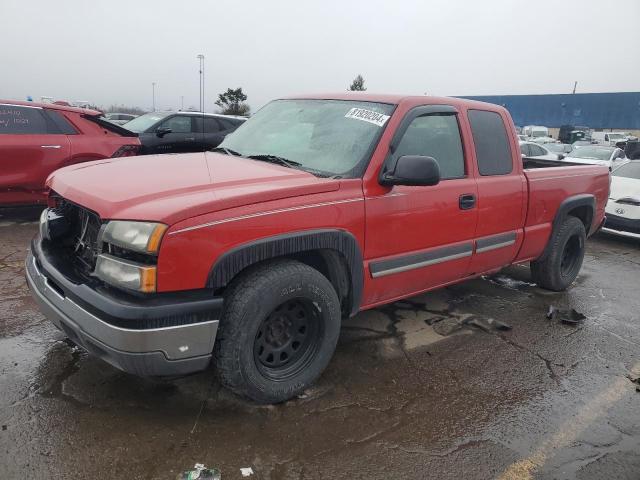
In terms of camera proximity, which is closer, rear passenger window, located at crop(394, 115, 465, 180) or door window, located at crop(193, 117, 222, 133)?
rear passenger window, located at crop(394, 115, 465, 180)

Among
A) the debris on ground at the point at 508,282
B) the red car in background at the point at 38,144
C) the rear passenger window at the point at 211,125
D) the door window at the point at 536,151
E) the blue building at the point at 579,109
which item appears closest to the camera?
the debris on ground at the point at 508,282

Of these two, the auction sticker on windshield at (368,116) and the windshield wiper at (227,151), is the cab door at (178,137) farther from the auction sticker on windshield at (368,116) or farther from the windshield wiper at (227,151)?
the auction sticker on windshield at (368,116)

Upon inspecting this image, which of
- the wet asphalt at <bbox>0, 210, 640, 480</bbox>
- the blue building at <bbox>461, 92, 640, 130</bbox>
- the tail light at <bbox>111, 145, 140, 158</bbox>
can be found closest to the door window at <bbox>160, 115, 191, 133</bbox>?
the tail light at <bbox>111, 145, 140, 158</bbox>

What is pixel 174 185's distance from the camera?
2676mm

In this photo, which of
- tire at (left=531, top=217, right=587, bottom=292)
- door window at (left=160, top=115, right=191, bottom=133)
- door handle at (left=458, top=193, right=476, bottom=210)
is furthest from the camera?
door window at (left=160, top=115, right=191, bottom=133)

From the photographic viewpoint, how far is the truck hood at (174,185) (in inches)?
94.9

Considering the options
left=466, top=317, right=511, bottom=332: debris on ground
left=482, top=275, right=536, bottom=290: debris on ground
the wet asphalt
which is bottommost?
left=482, top=275, right=536, bottom=290: debris on ground

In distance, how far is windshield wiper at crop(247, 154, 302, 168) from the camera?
3.27 meters

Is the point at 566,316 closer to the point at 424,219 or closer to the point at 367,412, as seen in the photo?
the point at 424,219

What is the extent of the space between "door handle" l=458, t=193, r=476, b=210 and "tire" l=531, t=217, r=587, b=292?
5.13 feet

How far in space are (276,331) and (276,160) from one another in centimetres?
118

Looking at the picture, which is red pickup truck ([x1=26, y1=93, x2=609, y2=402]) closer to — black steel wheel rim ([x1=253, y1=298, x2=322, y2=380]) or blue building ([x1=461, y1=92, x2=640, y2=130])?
black steel wheel rim ([x1=253, y1=298, x2=322, y2=380])

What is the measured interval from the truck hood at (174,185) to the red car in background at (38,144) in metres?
3.64

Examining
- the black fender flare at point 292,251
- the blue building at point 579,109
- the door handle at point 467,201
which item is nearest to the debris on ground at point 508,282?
the door handle at point 467,201
